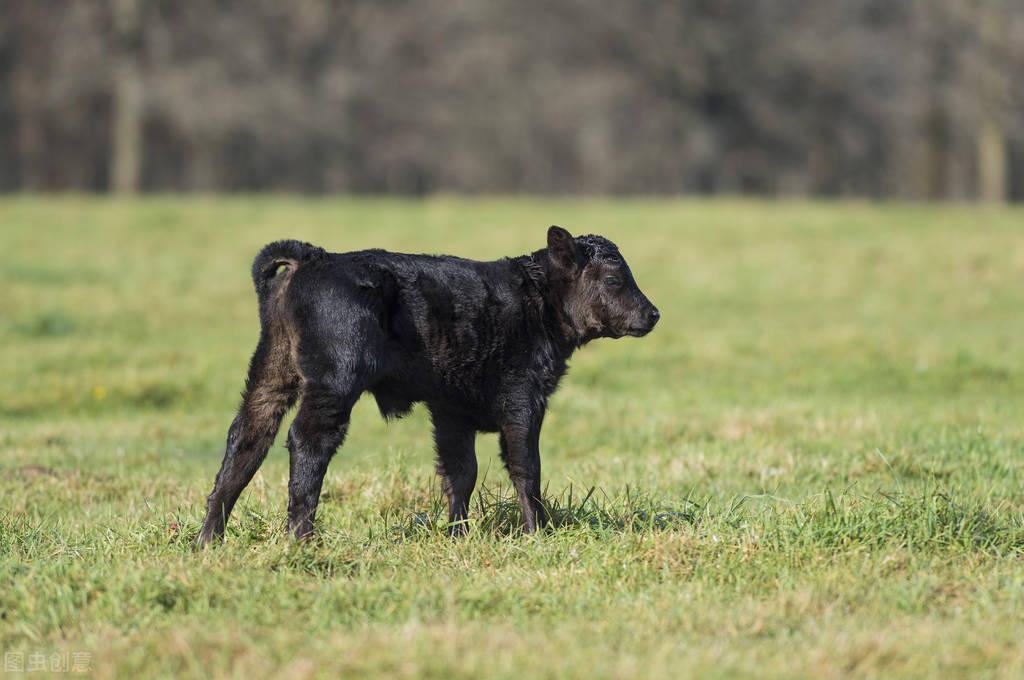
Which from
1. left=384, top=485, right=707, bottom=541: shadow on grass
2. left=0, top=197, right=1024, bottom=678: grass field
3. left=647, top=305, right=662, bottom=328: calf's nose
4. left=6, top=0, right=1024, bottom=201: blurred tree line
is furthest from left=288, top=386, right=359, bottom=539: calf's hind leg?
left=6, top=0, right=1024, bottom=201: blurred tree line

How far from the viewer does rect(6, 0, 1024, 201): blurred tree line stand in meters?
35.2

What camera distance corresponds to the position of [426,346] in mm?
5223

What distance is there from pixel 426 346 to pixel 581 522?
115cm

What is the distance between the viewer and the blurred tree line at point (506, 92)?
35188 mm

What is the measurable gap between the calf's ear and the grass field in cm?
121

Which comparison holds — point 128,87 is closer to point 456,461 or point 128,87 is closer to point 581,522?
point 456,461

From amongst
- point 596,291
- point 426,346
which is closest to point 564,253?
point 596,291

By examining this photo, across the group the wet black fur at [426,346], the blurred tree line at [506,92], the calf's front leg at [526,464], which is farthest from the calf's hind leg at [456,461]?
the blurred tree line at [506,92]

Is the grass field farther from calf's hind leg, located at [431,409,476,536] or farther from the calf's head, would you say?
the calf's head

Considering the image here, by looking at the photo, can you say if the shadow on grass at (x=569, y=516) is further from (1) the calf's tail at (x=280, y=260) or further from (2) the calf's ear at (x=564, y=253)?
(1) the calf's tail at (x=280, y=260)

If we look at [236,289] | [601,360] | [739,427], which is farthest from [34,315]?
[739,427]

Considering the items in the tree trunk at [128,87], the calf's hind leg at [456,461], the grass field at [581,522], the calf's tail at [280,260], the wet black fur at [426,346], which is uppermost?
the tree trunk at [128,87]

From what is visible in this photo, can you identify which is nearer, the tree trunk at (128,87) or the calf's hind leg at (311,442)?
the calf's hind leg at (311,442)

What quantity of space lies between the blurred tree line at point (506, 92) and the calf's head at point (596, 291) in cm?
3072
